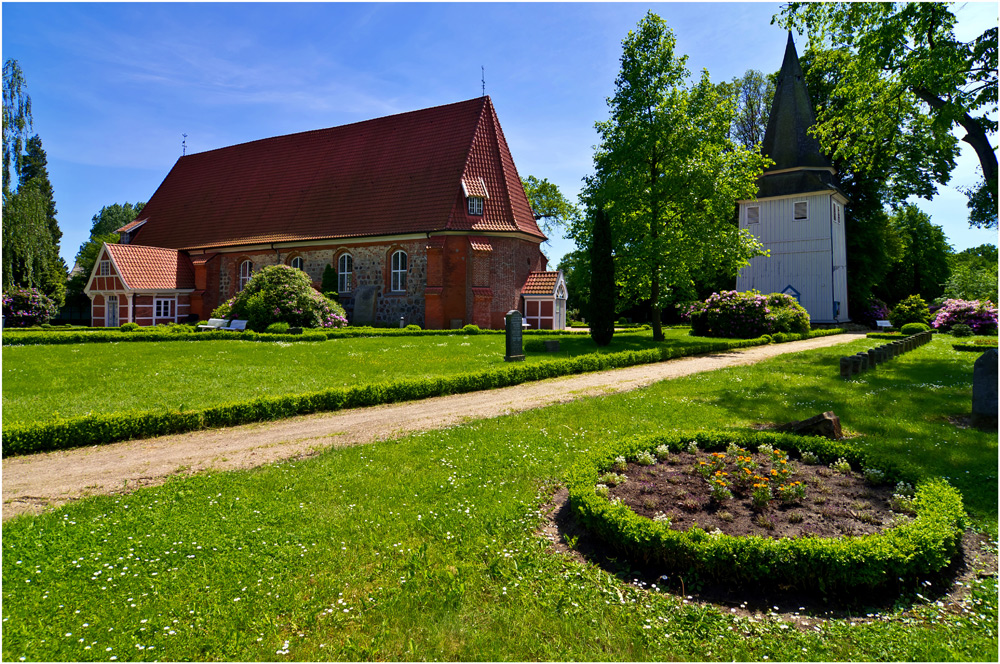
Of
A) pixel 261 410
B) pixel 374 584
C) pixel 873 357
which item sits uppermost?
pixel 873 357

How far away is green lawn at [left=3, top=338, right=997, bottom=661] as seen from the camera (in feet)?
10.0

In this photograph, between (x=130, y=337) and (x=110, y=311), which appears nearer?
(x=130, y=337)

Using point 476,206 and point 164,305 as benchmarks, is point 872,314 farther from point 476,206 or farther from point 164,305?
point 164,305

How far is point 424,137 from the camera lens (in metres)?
33.2

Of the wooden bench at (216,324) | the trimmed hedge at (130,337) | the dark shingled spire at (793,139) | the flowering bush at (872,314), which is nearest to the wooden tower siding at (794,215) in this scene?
the dark shingled spire at (793,139)

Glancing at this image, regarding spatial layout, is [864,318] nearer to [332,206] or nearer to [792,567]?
[332,206]

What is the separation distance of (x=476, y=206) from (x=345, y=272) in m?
8.96

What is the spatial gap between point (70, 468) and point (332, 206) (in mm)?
28713

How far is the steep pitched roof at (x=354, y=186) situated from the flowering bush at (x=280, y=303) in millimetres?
6798

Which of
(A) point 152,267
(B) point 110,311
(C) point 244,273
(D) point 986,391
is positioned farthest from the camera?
(C) point 244,273

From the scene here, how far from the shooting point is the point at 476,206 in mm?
29797

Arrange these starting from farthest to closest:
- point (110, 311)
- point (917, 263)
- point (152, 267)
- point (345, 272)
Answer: point (917, 263), point (152, 267), point (110, 311), point (345, 272)

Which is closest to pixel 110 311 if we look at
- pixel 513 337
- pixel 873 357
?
pixel 513 337

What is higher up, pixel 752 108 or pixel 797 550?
pixel 752 108
